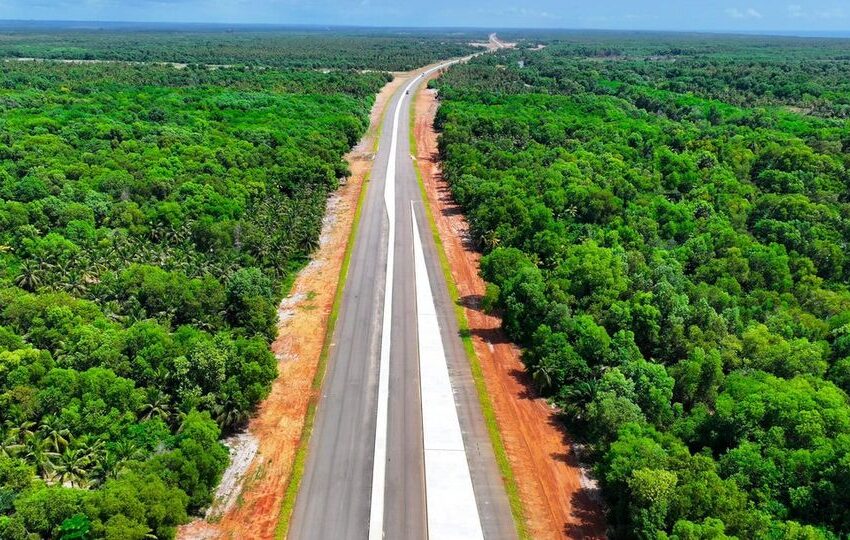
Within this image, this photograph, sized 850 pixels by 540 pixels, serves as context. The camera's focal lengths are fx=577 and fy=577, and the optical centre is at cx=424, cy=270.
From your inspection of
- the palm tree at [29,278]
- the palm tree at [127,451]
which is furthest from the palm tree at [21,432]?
the palm tree at [29,278]

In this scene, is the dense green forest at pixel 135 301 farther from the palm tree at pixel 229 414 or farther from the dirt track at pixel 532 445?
the dirt track at pixel 532 445

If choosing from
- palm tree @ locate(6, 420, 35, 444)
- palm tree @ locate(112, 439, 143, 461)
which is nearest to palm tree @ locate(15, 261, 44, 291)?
palm tree @ locate(6, 420, 35, 444)

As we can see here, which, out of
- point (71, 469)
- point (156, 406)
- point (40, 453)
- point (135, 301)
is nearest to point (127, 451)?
point (71, 469)

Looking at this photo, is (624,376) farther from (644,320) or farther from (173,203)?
(173,203)

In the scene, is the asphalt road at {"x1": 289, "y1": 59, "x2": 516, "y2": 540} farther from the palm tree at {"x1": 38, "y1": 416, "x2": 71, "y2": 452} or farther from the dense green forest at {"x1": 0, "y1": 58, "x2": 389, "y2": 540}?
the palm tree at {"x1": 38, "y1": 416, "x2": 71, "y2": 452}

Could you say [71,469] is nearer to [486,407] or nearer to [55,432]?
[55,432]

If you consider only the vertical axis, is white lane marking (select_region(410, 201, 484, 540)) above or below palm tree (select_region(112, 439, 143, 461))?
below
